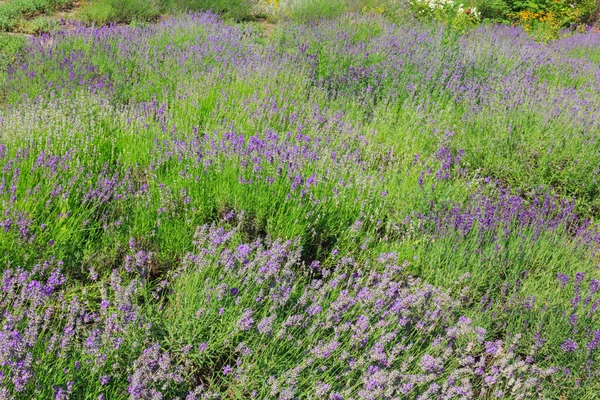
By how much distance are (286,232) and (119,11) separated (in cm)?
626

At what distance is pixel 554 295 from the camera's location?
8.55 ft

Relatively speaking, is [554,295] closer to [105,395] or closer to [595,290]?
[595,290]

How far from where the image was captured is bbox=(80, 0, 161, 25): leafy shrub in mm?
7309

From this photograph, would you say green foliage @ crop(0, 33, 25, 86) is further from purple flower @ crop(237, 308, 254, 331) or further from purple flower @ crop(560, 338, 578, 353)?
purple flower @ crop(560, 338, 578, 353)

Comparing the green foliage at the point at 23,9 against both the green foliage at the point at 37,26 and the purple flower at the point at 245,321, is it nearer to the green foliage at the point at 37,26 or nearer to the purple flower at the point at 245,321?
the green foliage at the point at 37,26

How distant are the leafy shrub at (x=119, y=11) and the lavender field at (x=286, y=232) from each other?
6.36 feet

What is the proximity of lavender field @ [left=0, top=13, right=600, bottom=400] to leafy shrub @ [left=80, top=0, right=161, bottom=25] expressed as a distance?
6.36 feet

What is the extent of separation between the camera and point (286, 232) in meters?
2.74

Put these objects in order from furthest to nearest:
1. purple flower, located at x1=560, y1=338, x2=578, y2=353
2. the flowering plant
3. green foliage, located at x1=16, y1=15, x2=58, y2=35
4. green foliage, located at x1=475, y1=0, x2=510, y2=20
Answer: green foliage, located at x1=475, y1=0, x2=510, y2=20
the flowering plant
green foliage, located at x1=16, y1=15, x2=58, y2=35
purple flower, located at x1=560, y1=338, x2=578, y2=353

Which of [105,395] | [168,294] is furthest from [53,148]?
[105,395]

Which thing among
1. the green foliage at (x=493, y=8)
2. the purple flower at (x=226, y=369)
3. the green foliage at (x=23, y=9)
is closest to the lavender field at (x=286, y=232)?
the purple flower at (x=226, y=369)

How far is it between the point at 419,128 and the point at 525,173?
3.01 ft

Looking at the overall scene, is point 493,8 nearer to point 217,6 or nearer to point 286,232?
point 217,6

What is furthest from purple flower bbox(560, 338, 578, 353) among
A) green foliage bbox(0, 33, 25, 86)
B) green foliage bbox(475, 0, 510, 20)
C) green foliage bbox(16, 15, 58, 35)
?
green foliage bbox(475, 0, 510, 20)
